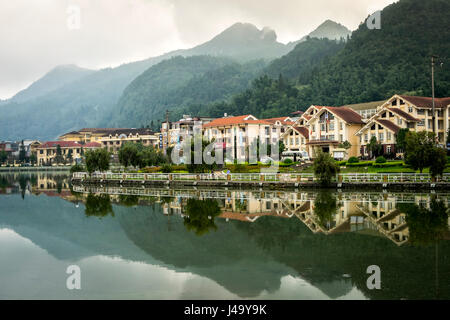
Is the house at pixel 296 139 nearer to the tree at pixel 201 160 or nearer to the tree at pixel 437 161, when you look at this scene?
the tree at pixel 201 160

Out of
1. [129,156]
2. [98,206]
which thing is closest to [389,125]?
[129,156]

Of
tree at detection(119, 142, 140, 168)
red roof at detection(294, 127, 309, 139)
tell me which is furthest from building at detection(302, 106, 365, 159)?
tree at detection(119, 142, 140, 168)

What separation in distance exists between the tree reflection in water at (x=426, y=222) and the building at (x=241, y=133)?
132ft

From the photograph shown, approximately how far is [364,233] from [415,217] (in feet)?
14.1

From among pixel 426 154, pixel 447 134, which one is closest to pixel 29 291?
pixel 426 154

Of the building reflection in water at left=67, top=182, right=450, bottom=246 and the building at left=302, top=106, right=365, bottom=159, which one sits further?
the building at left=302, top=106, right=365, bottom=159

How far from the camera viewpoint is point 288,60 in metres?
172

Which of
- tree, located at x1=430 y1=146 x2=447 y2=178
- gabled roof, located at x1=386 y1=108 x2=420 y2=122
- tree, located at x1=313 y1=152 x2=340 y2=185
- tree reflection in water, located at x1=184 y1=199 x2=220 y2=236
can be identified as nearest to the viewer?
tree reflection in water, located at x1=184 y1=199 x2=220 y2=236

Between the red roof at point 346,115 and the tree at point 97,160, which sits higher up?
the red roof at point 346,115

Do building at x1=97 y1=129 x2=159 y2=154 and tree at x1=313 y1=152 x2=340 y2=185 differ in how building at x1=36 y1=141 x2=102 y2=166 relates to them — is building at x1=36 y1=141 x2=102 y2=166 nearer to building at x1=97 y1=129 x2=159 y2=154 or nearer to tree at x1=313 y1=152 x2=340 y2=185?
building at x1=97 y1=129 x2=159 y2=154

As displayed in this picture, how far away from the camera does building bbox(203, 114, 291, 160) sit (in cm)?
6694

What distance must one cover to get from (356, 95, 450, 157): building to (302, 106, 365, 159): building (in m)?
1.19

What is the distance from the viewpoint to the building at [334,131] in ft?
184

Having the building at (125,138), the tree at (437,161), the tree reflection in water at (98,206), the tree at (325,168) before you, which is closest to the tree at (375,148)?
the tree at (325,168)
